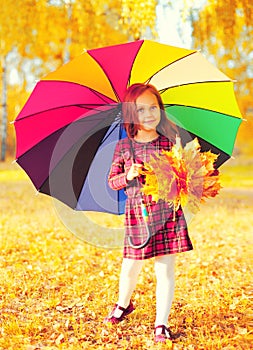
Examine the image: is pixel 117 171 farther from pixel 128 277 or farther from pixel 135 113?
pixel 128 277

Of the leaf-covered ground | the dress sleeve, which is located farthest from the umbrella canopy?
the leaf-covered ground

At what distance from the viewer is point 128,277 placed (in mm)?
3430

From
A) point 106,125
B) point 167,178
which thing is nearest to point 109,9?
point 106,125

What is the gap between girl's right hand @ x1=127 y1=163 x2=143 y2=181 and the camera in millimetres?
3133

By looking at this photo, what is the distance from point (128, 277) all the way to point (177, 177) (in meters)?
0.77

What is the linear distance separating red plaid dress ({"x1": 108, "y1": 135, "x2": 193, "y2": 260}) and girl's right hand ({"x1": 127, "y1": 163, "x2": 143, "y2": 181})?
0.21 feet

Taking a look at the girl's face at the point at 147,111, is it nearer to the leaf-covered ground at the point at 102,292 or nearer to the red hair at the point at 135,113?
the red hair at the point at 135,113

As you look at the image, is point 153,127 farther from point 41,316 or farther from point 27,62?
point 27,62

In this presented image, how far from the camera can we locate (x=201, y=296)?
4.25 m

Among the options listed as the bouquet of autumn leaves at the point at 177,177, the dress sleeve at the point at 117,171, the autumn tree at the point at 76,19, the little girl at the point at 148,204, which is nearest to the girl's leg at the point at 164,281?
the little girl at the point at 148,204

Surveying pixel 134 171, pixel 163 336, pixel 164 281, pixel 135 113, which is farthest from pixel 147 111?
pixel 163 336

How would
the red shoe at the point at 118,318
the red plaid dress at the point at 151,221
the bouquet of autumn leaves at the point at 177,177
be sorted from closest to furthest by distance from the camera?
the bouquet of autumn leaves at the point at 177,177 → the red plaid dress at the point at 151,221 → the red shoe at the point at 118,318

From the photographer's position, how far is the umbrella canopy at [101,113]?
3.45 metres

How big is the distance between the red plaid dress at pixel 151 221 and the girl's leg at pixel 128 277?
0.32ft
